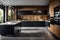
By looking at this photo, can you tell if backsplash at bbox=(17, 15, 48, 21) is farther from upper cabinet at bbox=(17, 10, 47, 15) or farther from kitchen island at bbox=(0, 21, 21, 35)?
kitchen island at bbox=(0, 21, 21, 35)

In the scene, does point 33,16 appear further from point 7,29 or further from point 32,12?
point 7,29

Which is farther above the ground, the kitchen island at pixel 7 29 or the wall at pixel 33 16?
the wall at pixel 33 16

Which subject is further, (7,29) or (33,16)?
(33,16)

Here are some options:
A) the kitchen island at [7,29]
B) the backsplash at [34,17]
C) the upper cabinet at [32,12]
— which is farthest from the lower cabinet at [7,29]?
the backsplash at [34,17]

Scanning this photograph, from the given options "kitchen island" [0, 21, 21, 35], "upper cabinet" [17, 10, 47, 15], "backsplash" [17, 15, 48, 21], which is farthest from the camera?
"backsplash" [17, 15, 48, 21]

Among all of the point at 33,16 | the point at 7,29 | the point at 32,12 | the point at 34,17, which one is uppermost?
the point at 32,12

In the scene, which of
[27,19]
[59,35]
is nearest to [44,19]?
[27,19]

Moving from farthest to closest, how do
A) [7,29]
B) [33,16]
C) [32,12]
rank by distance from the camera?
[33,16] → [32,12] → [7,29]

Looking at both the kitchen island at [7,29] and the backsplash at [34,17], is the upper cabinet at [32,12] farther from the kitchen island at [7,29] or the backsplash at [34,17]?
the kitchen island at [7,29]

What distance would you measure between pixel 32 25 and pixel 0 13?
3684 mm

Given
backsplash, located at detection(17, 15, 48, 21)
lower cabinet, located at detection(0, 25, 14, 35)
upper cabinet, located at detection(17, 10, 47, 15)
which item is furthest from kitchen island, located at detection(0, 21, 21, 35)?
backsplash, located at detection(17, 15, 48, 21)

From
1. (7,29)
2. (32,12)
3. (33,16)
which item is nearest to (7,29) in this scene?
(7,29)

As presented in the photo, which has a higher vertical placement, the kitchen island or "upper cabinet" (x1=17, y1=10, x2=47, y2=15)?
"upper cabinet" (x1=17, y1=10, x2=47, y2=15)

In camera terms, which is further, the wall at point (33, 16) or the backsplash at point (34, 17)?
the backsplash at point (34, 17)
